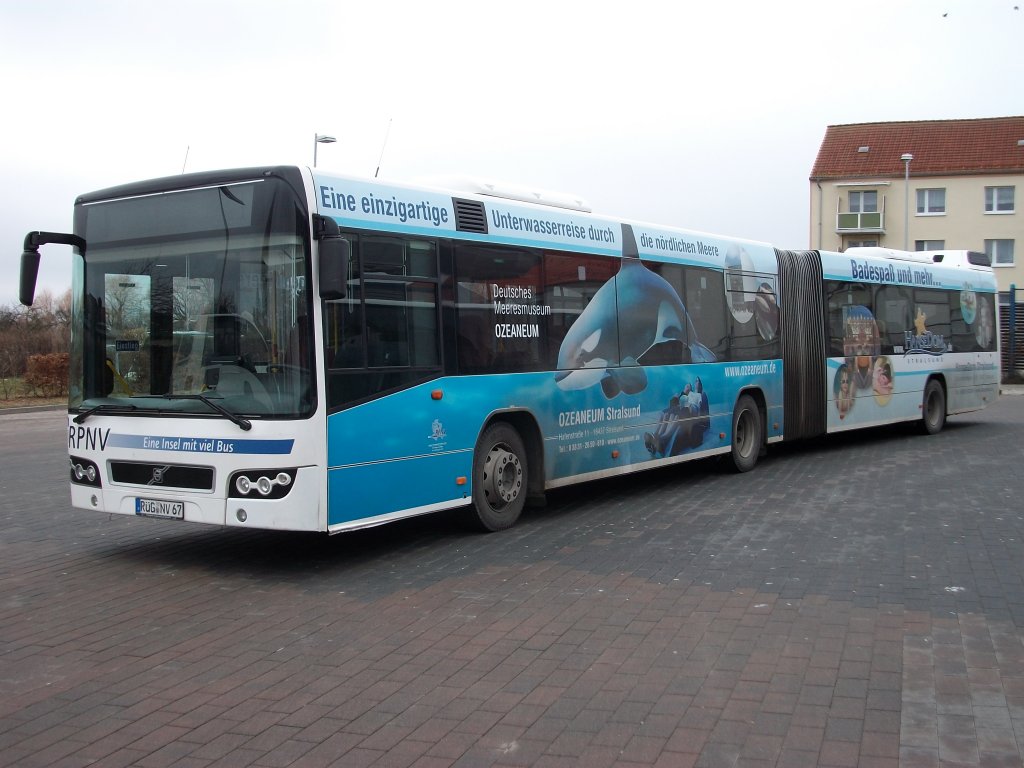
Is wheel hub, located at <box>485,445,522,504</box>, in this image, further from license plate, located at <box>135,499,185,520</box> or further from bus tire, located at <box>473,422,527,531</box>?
license plate, located at <box>135,499,185,520</box>

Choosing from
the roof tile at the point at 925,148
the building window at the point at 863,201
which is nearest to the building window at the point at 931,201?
the roof tile at the point at 925,148

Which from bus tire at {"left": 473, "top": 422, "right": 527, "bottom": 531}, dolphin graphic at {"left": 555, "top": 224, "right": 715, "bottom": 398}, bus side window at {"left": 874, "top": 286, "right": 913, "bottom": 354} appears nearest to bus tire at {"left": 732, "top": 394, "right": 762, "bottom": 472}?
dolphin graphic at {"left": 555, "top": 224, "right": 715, "bottom": 398}

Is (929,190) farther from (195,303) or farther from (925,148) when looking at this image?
(195,303)

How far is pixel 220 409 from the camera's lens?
7.50 m

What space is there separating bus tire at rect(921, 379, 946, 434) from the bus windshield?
14.2 metres

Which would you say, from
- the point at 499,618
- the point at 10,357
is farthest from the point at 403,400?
the point at 10,357

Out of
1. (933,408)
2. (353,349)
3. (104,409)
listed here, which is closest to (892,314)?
(933,408)

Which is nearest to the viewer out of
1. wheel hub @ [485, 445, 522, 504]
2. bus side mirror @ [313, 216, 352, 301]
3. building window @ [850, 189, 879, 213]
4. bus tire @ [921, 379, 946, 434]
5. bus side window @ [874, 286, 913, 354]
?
bus side mirror @ [313, 216, 352, 301]

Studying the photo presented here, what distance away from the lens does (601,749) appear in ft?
14.4

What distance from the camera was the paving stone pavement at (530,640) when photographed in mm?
4512

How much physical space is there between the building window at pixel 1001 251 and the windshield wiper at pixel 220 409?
5616 centimetres

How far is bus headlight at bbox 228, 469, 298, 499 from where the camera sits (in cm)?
738

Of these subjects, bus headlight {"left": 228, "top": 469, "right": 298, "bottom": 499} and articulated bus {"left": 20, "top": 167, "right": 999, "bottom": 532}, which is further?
articulated bus {"left": 20, "top": 167, "right": 999, "bottom": 532}

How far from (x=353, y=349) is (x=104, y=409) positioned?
2061 millimetres
